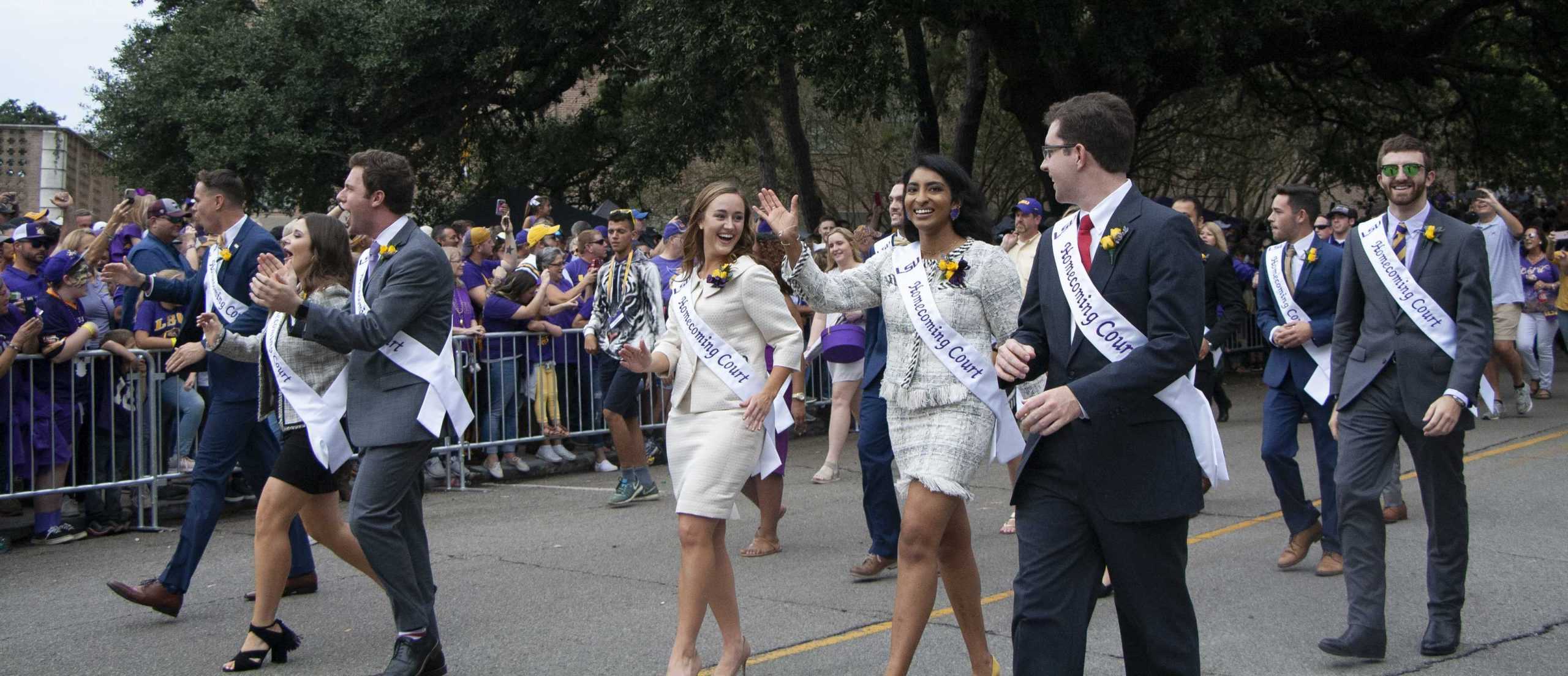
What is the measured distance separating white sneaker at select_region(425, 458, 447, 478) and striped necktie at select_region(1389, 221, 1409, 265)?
696cm

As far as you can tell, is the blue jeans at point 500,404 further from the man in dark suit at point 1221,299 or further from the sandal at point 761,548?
the man in dark suit at point 1221,299

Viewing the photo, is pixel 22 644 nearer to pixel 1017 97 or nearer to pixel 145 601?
pixel 145 601

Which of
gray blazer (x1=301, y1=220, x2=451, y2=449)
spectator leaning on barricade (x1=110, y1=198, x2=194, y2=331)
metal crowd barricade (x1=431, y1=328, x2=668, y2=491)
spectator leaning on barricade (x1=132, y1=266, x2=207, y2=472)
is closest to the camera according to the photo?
gray blazer (x1=301, y1=220, x2=451, y2=449)

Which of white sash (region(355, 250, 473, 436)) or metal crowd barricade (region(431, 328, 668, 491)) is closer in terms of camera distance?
white sash (region(355, 250, 473, 436))

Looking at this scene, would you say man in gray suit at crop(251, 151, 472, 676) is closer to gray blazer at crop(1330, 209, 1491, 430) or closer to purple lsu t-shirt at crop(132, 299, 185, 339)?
gray blazer at crop(1330, 209, 1491, 430)

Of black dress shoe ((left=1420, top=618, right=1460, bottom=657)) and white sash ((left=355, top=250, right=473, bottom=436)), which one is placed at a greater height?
white sash ((left=355, top=250, right=473, bottom=436))

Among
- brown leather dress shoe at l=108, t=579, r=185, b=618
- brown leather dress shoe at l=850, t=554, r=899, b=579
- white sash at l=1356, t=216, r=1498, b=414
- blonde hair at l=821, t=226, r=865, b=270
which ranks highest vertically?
blonde hair at l=821, t=226, r=865, b=270

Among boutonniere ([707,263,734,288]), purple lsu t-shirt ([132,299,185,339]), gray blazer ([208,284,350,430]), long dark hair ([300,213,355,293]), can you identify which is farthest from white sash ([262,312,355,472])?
Result: purple lsu t-shirt ([132,299,185,339])

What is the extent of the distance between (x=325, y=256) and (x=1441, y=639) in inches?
175

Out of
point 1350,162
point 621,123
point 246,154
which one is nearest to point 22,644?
point 246,154

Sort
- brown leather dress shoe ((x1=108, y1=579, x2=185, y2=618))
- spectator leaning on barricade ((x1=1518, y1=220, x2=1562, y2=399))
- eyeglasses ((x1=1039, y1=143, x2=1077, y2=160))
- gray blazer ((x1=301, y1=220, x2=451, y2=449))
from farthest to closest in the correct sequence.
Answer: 1. spectator leaning on barricade ((x1=1518, y1=220, x2=1562, y2=399))
2. brown leather dress shoe ((x1=108, y1=579, x2=185, y2=618))
3. gray blazer ((x1=301, y1=220, x2=451, y2=449))
4. eyeglasses ((x1=1039, y1=143, x2=1077, y2=160))

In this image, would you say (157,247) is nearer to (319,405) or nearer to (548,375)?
(319,405)


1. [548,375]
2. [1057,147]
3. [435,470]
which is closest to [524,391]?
[548,375]

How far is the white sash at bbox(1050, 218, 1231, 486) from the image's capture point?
3.37m
